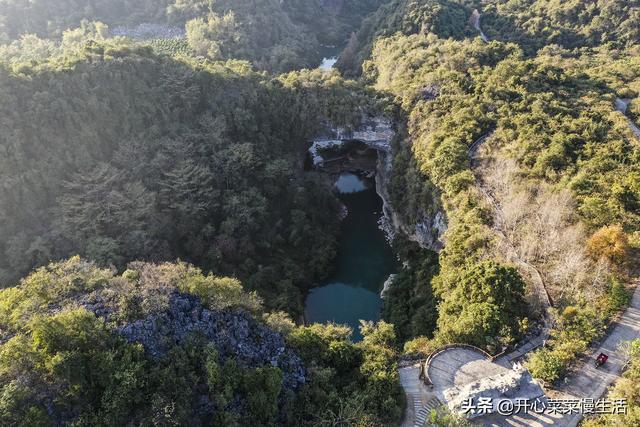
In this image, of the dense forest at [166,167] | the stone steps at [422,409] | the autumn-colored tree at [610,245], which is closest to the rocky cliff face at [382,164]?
the dense forest at [166,167]

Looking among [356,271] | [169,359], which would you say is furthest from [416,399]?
[356,271]

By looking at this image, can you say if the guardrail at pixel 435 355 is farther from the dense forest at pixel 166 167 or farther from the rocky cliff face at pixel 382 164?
the dense forest at pixel 166 167

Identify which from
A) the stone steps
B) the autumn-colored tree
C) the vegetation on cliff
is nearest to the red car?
the autumn-colored tree

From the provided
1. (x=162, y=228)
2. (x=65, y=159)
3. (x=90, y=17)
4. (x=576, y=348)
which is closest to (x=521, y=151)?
(x=576, y=348)

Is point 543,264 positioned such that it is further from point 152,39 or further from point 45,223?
point 152,39

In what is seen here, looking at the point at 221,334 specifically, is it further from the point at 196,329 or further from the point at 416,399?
the point at 416,399

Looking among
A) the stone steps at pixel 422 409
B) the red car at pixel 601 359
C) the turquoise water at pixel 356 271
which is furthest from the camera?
Answer: the turquoise water at pixel 356 271
